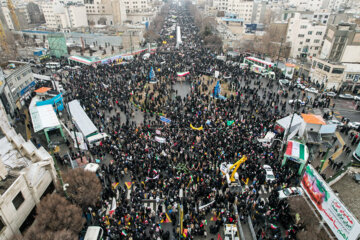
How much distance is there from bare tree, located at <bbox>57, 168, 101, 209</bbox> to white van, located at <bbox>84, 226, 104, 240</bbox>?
1281 mm

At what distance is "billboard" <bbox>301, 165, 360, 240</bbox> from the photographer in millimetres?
9438

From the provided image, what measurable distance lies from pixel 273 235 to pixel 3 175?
1398 cm

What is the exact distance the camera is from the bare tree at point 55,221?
8.91m

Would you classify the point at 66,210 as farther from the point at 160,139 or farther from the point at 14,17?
the point at 14,17

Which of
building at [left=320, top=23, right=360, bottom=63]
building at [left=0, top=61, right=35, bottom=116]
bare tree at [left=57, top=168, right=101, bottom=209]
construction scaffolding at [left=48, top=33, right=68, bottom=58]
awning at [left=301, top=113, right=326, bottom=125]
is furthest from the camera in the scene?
construction scaffolding at [left=48, top=33, right=68, bottom=58]

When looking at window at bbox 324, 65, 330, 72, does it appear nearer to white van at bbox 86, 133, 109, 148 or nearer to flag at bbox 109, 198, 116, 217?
white van at bbox 86, 133, 109, 148

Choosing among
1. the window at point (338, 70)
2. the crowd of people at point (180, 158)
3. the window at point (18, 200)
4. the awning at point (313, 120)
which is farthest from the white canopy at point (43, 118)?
the window at point (338, 70)

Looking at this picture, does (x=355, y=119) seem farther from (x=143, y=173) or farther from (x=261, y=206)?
(x=143, y=173)

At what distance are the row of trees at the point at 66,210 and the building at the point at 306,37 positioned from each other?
44.3 metres

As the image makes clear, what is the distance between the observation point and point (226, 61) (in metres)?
41.7

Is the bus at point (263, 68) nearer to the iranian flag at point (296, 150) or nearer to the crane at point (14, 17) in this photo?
the iranian flag at point (296, 150)

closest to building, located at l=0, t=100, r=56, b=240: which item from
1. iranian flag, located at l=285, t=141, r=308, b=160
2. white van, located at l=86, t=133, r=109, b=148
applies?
white van, located at l=86, t=133, r=109, b=148

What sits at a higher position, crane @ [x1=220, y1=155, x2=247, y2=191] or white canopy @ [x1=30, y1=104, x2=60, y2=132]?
white canopy @ [x1=30, y1=104, x2=60, y2=132]

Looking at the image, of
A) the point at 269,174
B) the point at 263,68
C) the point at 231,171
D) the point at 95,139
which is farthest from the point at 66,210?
the point at 263,68
